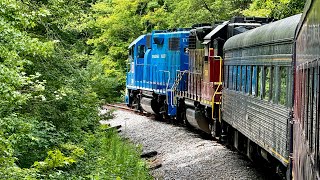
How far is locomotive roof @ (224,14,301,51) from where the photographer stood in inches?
331

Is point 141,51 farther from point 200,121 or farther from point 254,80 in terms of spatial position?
point 254,80

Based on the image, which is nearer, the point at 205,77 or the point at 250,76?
the point at 250,76

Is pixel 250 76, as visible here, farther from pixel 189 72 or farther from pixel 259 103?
pixel 189 72

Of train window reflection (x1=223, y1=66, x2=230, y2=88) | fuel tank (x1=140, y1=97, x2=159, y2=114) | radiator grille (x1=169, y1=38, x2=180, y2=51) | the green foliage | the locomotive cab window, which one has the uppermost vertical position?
the green foliage

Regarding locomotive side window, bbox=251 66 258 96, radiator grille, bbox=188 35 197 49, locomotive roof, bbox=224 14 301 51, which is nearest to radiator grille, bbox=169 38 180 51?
radiator grille, bbox=188 35 197 49

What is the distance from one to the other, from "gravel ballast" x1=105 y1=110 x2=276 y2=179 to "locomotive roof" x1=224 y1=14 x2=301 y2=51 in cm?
291

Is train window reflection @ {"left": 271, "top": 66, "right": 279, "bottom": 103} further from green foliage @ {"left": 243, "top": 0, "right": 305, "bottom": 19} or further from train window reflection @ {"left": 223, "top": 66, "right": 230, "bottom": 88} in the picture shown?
green foliage @ {"left": 243, "top": 0, "right": 305, "bottom": 19}

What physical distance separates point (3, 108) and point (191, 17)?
23.5 m

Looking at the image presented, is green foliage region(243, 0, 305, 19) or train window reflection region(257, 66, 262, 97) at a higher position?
green foliage region(243, 0, 305, 19)

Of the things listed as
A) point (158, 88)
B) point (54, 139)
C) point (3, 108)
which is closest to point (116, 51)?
point (158, 88)

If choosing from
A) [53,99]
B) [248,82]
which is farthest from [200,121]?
[53,99]

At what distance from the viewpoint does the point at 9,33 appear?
29.1 ft

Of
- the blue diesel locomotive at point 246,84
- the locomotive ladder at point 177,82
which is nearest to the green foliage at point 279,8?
the blue diesel locomotive at point 246,84

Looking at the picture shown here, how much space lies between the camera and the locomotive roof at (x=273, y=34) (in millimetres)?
8406
